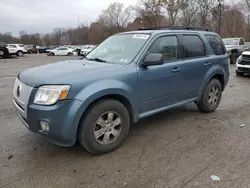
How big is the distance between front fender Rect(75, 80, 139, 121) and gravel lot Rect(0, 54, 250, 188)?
0.74m

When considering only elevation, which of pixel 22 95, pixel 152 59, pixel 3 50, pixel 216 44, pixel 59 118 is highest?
pixel 3 50

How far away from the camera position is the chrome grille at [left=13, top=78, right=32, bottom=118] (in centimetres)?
295

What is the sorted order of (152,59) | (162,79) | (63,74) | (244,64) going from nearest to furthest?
(63,74) → (152,59) → (162,79) → (244,64)

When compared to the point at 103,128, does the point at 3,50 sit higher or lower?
higher

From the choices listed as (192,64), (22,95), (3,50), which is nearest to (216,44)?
(192,64)

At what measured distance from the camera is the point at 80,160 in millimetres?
3123

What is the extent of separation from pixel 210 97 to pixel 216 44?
47.4 inches

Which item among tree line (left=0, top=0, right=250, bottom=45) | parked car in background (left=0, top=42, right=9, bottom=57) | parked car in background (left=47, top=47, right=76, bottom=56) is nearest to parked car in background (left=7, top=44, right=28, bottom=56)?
parked car in background (left=0, top=42, right=9, bottom=57)

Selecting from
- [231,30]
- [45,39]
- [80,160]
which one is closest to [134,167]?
[80,160]

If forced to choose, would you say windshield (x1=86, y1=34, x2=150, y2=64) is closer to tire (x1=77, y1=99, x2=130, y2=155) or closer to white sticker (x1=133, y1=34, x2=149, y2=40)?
white sticker (x1=133, y1=34, x2=149, y2=40)

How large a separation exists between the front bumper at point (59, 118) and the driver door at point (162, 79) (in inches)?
45.2

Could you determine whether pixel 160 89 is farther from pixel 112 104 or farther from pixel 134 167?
pixel 134 167

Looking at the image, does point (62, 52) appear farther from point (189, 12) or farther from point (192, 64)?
point (192, 64)

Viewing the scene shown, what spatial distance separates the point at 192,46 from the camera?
14.8 feet
